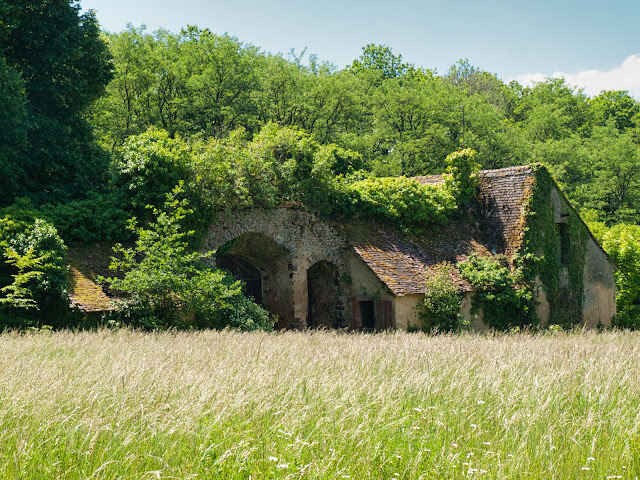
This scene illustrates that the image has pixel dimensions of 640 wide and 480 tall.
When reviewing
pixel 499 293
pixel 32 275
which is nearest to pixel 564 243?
pixel 499 293

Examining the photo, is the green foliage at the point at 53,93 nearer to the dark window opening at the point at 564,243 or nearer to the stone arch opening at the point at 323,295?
the stone arch opening at the point at 323,295

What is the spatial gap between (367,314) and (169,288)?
8.19m

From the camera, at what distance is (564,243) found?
2581 centimetres

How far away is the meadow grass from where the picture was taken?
14.8 feet

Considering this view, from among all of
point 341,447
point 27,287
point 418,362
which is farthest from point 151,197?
point 341,447

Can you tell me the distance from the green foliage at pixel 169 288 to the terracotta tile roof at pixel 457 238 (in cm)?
595

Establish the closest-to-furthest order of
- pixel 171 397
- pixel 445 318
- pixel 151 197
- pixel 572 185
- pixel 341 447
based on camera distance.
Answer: pixel 341 447 → pixel 171 397 → pixel 151 197 → pixel 445 318 → pixel 572 185

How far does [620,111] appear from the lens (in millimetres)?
58188

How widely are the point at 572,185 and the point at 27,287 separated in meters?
41.7

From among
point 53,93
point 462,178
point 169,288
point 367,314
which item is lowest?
point 367,314

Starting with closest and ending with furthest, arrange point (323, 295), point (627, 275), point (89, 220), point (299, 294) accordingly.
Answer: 1. point (89, 220)
2. point (299, 294)
3. point (323, 295)
4. point (627, 275)

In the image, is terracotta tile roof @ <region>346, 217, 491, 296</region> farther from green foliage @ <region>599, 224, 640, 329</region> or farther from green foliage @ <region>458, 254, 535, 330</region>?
green foliage @ <region>599, 224, 640, 329</region>

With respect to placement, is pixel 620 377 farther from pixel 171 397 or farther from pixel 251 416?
pixel 171 397

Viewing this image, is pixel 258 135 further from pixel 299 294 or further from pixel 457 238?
pixel 457 238
